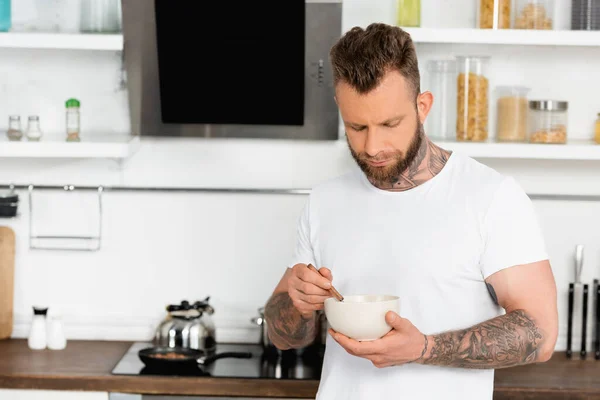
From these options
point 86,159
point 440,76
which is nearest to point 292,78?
point 440,76

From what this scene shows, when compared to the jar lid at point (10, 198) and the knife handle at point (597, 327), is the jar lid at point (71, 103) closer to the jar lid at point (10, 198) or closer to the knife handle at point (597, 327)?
the jar lid at point (10, 198)

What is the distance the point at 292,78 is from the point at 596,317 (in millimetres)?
1210

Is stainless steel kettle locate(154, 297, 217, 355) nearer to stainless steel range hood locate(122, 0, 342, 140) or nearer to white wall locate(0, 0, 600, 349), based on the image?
white wall locate(0, 0, 600, 349)

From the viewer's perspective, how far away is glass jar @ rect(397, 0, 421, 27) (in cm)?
254

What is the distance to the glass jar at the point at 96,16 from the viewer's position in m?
2.58

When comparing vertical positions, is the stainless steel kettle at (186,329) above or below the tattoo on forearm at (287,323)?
below

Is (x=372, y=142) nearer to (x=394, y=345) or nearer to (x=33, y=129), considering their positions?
(x=394, y=345)

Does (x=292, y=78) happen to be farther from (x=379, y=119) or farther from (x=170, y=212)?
(x=379, y=119)

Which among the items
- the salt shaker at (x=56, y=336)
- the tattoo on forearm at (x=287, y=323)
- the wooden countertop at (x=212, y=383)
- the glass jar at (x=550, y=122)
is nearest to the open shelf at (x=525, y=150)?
the glass jar at (x=550, y=122)

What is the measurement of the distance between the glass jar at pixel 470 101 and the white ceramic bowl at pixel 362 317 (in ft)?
4.02

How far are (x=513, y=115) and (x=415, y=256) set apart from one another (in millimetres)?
1166

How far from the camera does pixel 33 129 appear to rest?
102 inches

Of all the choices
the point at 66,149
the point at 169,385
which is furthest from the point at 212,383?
the point at 66,149

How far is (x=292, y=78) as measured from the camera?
2609 millimetres
